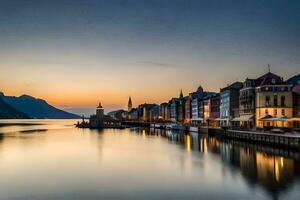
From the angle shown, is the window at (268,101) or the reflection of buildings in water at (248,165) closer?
the reflection of buildings in water at (248,165)

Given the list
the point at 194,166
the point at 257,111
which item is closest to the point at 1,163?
the point at 194,166

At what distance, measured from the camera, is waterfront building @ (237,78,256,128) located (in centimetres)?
10402

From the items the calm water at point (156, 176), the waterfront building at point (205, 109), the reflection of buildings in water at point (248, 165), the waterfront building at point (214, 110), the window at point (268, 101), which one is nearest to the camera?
the calm water at point (156, 176)

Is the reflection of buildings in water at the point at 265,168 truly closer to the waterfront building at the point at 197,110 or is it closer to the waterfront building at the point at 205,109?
the waterfront building at the point at 205,109

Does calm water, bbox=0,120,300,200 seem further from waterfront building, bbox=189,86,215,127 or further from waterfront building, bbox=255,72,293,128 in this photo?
waterfront building, bbox=189,86,215,127

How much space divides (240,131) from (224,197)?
61257mm

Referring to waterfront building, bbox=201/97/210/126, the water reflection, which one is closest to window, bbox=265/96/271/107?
the water reflection

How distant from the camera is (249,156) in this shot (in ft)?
200

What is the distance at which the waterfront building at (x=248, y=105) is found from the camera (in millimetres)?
104019

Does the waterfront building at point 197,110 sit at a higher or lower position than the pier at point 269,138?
higher

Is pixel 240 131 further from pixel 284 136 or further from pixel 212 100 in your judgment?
pixel 212 100

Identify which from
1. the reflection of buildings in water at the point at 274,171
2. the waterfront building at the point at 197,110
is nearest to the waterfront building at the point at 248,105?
the reflection of buildings in water at the point at 274,171

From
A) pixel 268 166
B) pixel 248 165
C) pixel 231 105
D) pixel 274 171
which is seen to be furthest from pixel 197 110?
pixel 274 171

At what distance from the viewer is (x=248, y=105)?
349ft
